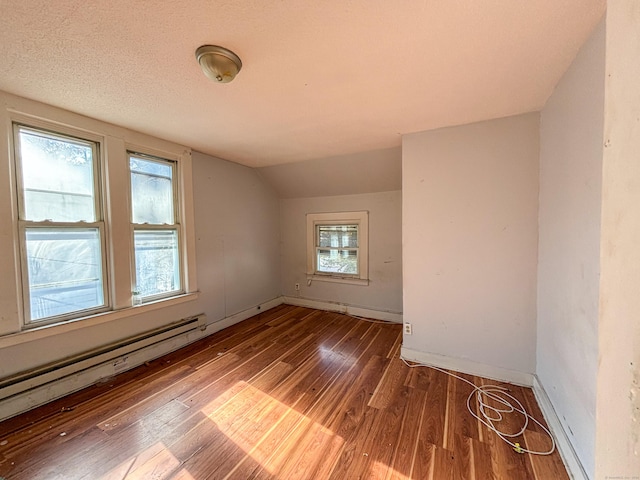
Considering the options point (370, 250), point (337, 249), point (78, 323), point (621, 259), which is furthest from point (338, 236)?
point (621, 259)

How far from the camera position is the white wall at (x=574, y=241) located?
1.17 m

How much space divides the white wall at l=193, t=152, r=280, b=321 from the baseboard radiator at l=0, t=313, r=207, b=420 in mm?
522

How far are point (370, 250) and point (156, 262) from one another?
264cm

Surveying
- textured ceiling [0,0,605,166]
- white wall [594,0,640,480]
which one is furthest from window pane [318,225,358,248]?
white wall [594,0,640,480]

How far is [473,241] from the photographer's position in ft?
7.09

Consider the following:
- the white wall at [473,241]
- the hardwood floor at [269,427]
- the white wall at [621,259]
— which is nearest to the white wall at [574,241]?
the white wall at [473,241]

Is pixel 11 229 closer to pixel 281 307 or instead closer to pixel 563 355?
pixel 281 307

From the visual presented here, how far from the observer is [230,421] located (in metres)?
1.69

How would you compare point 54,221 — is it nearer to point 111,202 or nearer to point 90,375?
point 111,202

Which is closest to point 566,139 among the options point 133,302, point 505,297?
point 505,297

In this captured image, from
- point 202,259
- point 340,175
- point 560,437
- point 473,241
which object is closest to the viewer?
point 560,437

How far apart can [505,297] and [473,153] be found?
1230 millimetres

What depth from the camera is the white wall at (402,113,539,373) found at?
1995 millimetres

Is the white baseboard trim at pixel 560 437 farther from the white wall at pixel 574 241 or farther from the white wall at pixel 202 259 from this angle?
the white wall at pixel 202 259
